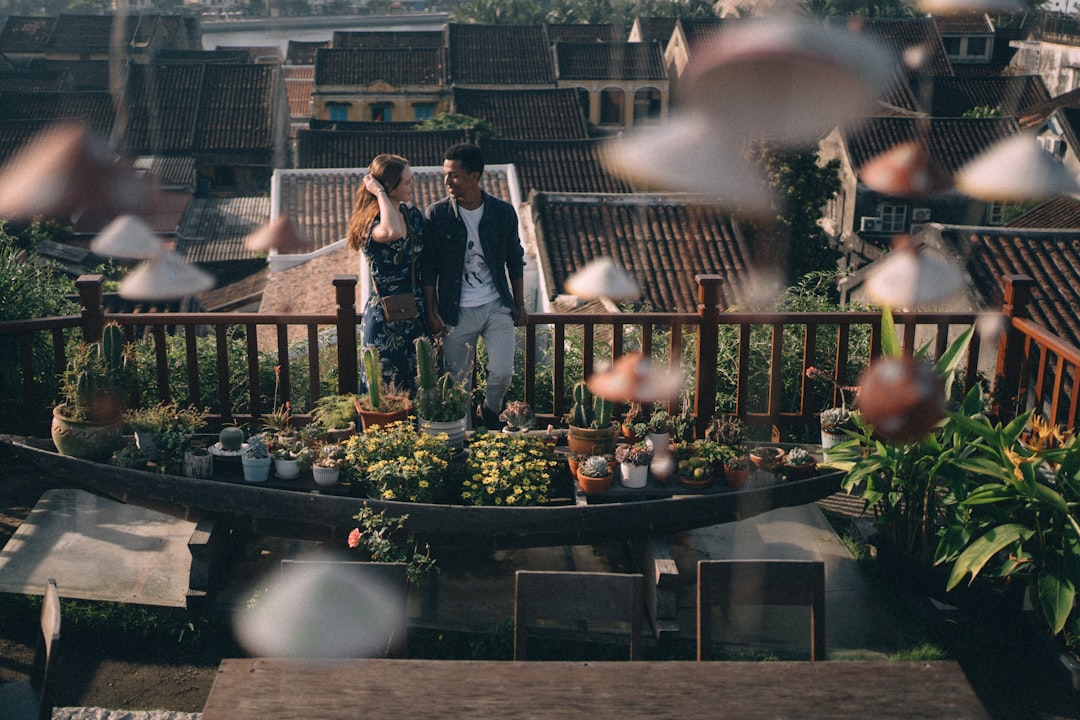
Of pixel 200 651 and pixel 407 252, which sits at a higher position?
pixel 407 252

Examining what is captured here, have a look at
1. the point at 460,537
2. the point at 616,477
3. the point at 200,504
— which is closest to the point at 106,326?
the point at 200,504

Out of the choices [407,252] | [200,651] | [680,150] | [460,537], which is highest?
[680,150]

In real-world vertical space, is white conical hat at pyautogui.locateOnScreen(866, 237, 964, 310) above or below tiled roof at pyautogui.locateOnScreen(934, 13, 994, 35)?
below

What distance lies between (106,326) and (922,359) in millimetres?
4094

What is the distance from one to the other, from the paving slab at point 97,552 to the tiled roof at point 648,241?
8.42 metres

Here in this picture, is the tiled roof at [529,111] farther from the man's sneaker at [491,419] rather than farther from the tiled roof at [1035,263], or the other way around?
the man's sneaker at [491,419]

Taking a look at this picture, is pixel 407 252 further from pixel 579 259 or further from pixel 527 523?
pixel 579 259

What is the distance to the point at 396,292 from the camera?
5152mm

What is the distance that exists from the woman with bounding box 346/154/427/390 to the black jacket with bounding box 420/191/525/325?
2.9 inches

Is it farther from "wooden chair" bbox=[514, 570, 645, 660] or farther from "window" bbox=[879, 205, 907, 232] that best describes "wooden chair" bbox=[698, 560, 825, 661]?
"window" bbox=[879, 205, 907, 232]

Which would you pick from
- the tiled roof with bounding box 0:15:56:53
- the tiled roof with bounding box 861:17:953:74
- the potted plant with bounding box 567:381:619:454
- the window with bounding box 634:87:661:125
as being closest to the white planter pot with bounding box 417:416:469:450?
the potted plant with bounding box 567:381:619:454

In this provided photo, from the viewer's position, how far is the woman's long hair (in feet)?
16.3

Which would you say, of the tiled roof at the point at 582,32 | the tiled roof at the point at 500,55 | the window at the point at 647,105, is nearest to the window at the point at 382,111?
the tiled roof at the point at 500,55

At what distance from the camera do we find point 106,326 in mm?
5113
